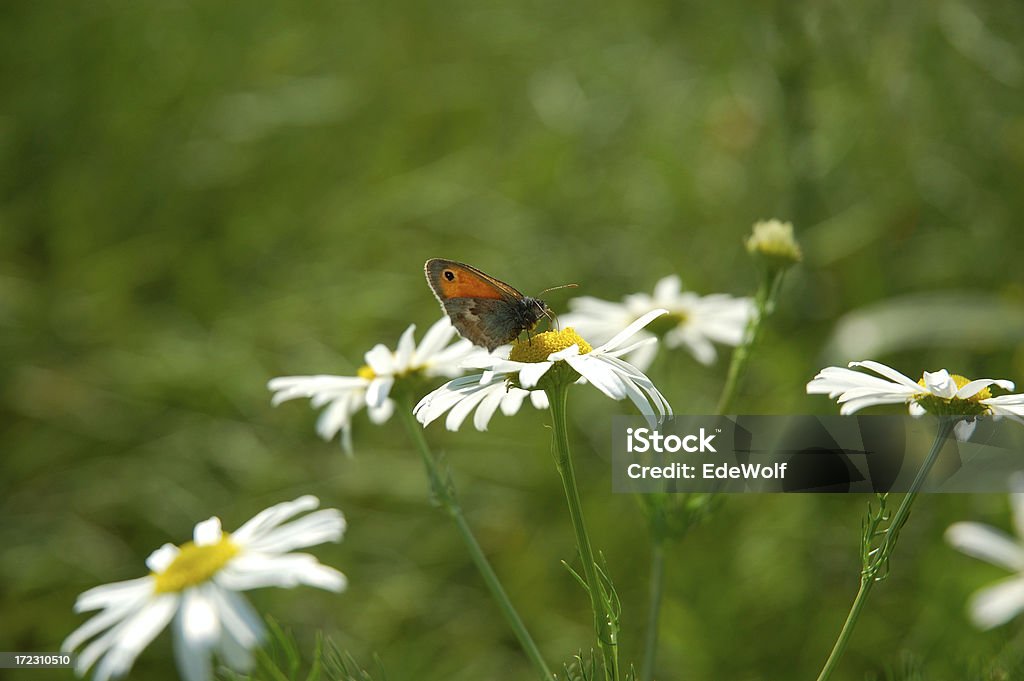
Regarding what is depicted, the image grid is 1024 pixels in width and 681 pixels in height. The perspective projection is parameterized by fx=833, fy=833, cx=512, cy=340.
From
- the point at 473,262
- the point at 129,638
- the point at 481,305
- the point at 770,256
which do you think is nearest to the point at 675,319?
the point at 770,256

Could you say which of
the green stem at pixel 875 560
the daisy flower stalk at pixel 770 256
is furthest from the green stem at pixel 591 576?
the daisy flower stalk at pixel 770 256

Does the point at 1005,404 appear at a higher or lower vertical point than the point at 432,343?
lower

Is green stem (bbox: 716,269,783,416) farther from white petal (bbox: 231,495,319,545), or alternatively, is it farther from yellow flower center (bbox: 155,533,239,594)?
yellow flower center (bbox: 155,533,239,594)

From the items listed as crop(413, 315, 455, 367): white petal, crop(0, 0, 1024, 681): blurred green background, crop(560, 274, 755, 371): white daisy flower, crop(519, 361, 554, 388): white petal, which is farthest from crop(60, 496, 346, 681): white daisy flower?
crop(0, 0, 1024, 681): blurred green background

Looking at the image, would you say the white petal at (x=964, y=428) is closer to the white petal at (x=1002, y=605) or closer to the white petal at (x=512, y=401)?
the white petal at (x=1002, y=605)

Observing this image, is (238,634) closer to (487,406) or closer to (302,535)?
(302,535)

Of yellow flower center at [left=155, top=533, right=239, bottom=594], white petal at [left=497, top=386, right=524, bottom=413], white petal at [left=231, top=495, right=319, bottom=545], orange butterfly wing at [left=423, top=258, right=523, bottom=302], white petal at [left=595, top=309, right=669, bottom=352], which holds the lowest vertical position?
yellow flower center at [left=155, top=533, right=239, bottom=594]

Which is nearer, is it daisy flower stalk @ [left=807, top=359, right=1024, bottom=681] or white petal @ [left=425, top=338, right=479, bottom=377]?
daisy flower stalk @ [left=807, top=359, right=1024, bottom=681]
